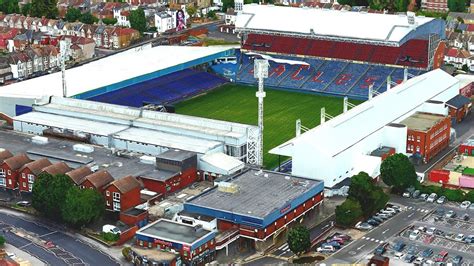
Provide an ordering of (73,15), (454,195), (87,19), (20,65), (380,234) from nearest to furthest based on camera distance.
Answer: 1. (380,234)
2. (454,195)
3. (20,65)
4. (87,19)
5. (73,15)

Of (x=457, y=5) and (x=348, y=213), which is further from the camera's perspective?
(x=457, y=5)

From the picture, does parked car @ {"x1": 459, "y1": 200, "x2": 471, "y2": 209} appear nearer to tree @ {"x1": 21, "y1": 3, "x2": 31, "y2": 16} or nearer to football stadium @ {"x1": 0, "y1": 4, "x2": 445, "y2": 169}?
football stadium @ {"x1": 0, "y1": 4, "x2": 445, "y2": 169}

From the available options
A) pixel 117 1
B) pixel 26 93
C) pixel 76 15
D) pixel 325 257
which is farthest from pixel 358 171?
pixel 117 1

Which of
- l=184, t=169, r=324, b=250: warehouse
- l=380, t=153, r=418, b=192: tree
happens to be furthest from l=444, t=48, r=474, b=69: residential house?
l=184, t=169, r=324, b=250: warehouse

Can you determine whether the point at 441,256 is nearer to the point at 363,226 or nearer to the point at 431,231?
the point at 431,231

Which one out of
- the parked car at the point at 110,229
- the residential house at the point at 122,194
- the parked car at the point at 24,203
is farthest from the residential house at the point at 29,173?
the parked car at the point at 110,229

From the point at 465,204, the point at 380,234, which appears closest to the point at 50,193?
the point at 380,234
